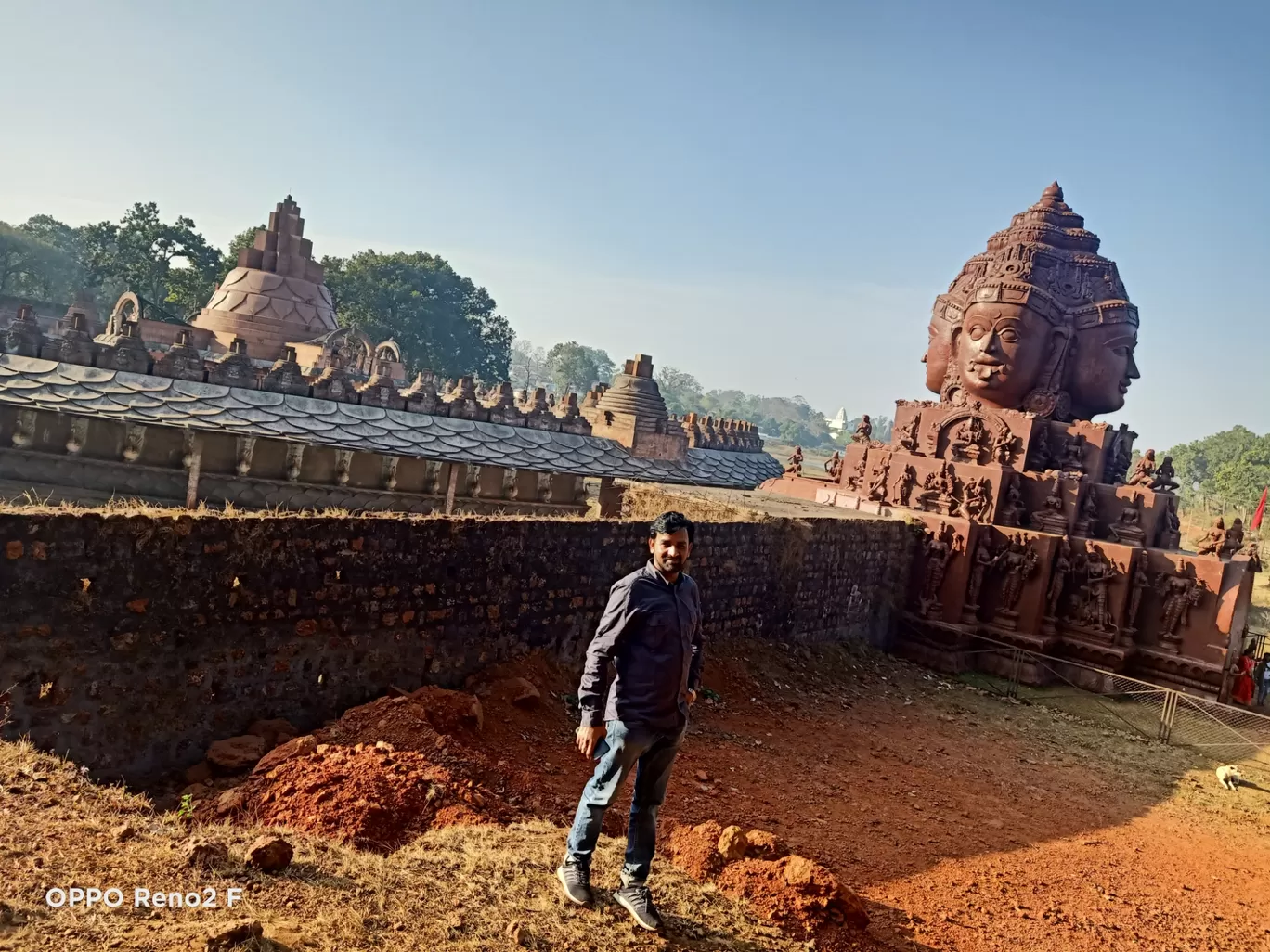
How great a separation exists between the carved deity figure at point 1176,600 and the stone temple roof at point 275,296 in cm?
2321

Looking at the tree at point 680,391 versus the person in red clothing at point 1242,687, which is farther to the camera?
the tree at point 680,391

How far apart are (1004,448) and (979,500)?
107 cm

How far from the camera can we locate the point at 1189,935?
4.80 m

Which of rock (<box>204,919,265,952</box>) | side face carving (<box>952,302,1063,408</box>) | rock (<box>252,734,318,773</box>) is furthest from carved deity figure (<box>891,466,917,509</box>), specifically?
rock (<box>204,919,265,952</box>)

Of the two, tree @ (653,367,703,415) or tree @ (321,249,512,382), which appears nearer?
tree @ (321,249,512,382)

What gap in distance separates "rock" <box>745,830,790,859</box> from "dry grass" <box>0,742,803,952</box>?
351mm

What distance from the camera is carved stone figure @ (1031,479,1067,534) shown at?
12.0 metres

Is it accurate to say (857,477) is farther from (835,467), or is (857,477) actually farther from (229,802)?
(229,802)

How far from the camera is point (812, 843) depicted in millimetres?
5203

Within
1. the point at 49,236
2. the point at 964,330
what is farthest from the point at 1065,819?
the point at 49,236

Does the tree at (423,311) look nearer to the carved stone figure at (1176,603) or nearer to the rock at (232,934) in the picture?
the carved stone figure at (1176,603)

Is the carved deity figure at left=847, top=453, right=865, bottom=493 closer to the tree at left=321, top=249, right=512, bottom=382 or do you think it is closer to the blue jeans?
the blue jeans

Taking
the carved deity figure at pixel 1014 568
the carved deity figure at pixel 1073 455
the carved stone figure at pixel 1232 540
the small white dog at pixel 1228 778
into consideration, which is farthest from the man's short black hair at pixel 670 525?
the carved deity figure at pixel 1073 455

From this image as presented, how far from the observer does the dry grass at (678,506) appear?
991 centimetres
